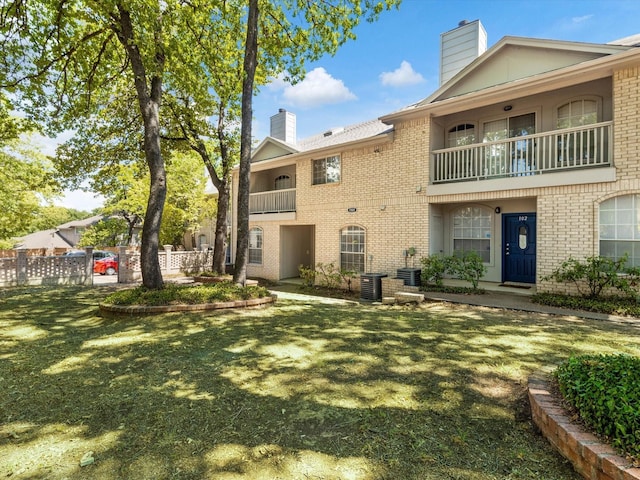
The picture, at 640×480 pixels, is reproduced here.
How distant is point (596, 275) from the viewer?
7.78m

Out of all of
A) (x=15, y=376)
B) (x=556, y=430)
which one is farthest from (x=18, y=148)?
(x=556, y=430)

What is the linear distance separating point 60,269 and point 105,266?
334 inches

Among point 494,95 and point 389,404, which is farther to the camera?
point 494,95

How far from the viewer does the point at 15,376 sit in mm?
4195

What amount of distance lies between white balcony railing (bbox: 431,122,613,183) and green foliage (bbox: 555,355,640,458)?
291 inches

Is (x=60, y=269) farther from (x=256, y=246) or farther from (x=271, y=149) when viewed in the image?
(x=271, y=149)

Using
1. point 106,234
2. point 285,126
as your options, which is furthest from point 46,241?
point 285,126

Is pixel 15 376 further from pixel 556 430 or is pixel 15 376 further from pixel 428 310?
pixel 428 310

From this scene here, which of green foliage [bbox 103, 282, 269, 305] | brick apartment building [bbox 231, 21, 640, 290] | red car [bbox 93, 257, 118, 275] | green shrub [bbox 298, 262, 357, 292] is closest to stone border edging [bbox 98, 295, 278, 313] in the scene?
green foliage [bbox 103, 282, 269, 305]

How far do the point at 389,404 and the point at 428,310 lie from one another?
5.41m

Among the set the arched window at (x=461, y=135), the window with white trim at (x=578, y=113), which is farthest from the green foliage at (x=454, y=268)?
the window with white trim at (x=578, y=113)

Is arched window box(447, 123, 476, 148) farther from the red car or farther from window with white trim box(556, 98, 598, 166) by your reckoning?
the red car

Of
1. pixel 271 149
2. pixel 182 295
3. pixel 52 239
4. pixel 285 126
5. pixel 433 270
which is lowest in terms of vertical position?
pixel 182 295

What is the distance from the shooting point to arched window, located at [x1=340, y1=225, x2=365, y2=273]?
12750mm
